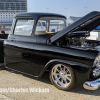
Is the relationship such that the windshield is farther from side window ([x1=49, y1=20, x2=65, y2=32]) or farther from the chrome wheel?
the chrome wheel

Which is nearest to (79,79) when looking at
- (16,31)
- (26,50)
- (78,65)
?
(78,65)

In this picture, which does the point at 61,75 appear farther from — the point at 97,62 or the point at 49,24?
the point at 49,24

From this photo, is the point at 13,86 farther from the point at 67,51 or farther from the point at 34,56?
the point at 67,51

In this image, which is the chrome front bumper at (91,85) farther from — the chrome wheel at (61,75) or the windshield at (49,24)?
the windshield at (49,24)

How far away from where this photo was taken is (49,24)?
432cm

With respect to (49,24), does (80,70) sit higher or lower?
lower

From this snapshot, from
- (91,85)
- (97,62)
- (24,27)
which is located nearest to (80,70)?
(91,85)

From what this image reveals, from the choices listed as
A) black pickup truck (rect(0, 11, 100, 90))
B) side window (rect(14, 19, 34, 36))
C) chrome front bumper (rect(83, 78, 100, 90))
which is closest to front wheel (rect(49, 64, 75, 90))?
black pickup truck (rect(0, 11, 100, 90))

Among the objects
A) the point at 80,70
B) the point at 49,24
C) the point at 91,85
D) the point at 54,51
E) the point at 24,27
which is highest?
the point at 49,24

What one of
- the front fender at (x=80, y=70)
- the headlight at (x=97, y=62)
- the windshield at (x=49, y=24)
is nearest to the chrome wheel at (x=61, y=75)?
the front fender at (x=80, y=70)

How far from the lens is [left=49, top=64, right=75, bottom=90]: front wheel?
325cm

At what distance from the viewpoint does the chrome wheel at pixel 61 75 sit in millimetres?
3358

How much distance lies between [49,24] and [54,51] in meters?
1.24

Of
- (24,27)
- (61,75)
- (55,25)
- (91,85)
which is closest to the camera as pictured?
(91,85)
